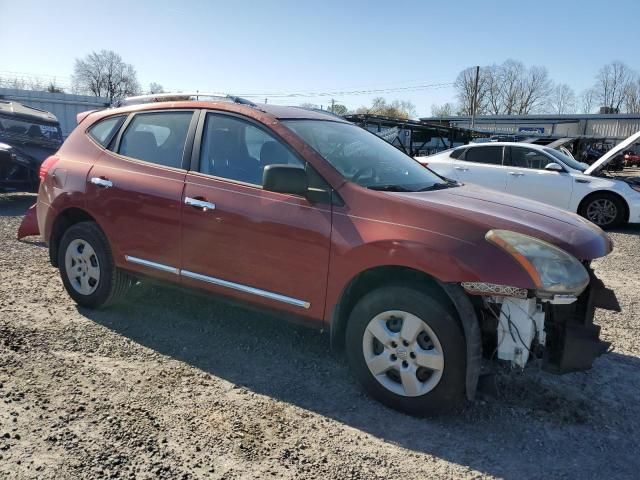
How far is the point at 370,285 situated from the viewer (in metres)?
3.15

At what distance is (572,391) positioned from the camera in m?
3.38

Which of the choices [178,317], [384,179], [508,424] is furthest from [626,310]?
[178,317]

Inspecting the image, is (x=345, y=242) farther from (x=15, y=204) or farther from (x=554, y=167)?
(x=15, y=204)

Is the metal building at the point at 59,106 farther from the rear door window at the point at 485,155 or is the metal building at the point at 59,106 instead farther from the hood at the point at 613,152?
the hood at the point at 613,152

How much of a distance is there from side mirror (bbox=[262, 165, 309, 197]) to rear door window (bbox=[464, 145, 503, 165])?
826 centimetres

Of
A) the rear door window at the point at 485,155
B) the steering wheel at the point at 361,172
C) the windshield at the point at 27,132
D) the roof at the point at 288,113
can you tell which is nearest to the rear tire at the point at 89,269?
the roof at the point at 288,113

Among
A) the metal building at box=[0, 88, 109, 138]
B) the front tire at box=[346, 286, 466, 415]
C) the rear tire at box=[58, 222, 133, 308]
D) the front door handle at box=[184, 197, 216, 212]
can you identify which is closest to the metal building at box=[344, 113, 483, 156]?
the rear tire at box=[58, 222, 133, 308]

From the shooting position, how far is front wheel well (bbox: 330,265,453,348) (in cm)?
293

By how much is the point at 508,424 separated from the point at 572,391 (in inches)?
27.8

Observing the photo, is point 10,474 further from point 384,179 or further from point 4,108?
point 4,108

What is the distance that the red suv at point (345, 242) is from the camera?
277cm

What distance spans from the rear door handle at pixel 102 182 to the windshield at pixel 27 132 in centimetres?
790

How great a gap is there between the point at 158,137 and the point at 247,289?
59.7 inches

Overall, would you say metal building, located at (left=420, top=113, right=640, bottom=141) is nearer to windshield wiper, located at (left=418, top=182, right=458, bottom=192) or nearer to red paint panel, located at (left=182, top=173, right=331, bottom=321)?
windshield wiper, located at (left=418, top=182, right=458, bottom=192)
